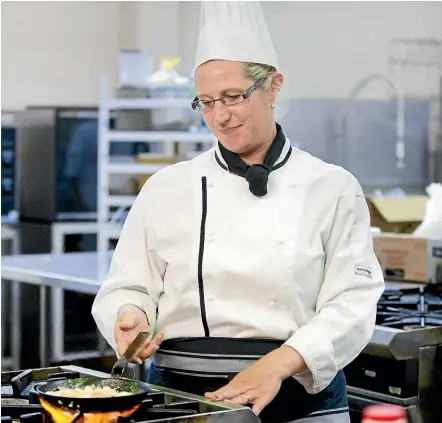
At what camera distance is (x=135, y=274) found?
1722 mm

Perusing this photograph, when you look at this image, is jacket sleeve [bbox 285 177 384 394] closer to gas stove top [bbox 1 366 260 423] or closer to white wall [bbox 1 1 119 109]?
gas stove top [bbox 1 366 260 423]

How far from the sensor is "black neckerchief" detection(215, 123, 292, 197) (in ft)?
5.54

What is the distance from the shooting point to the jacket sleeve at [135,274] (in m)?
1.70

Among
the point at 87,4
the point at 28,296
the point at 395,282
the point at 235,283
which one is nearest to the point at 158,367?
the point at 235,283

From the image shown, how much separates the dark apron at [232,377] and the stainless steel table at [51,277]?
153cm

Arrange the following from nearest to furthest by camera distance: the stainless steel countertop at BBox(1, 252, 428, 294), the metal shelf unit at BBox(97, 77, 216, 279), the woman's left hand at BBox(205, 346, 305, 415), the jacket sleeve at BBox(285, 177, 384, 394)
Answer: the woman's left hand at BBox(205, 346, 305, 415) < the jacket sleeve at BBox(285, 177, 384, 394) < the stainless steel countertop at BBox(1, 252, 428, 294) < the metal shelf unit at BBox(97, 77, 216, 279)

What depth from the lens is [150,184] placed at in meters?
1.79

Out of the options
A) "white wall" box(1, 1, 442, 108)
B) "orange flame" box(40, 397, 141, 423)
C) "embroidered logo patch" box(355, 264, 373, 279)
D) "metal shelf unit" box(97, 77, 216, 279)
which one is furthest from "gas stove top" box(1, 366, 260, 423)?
"white wall" box(1, 1, 442, 108)

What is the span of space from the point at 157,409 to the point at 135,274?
412 mm

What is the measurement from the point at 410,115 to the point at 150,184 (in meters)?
4.24

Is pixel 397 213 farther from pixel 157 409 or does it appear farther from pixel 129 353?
pixel 157 409

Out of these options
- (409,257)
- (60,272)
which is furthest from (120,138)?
(409,257)

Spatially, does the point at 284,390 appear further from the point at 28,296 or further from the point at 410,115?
the point at 410,115

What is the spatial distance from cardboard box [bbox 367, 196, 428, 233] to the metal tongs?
81.8 inches
